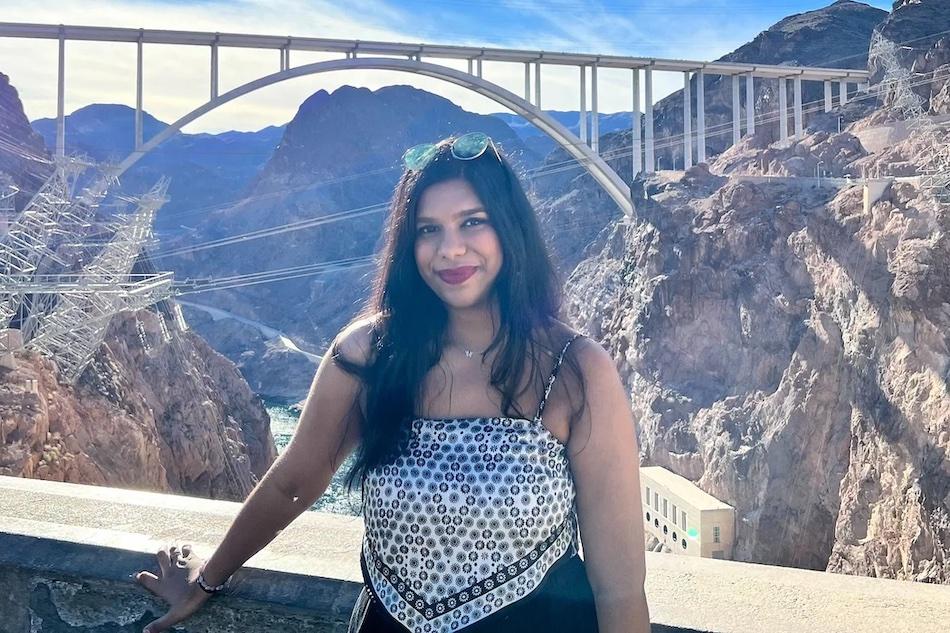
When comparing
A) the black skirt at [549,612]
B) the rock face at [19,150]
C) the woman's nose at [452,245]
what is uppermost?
the rock face at [19,150]

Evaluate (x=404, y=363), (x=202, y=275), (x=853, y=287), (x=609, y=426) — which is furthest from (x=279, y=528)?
(x=202, y=275)

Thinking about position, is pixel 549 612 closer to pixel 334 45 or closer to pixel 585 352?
pixel 585 352

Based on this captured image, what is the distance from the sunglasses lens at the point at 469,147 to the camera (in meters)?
1.35

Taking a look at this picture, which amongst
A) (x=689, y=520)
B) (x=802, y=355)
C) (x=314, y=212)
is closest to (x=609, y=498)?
(x=689, y=520)

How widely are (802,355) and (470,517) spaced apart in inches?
659

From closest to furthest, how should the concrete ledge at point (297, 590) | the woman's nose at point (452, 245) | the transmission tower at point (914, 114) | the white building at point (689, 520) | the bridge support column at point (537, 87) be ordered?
the woman's nose at point (452, 245), the concrete ledge at point (297, 590), the transmission tower at point (914, 114), the white building at point (689, 520), the bridge support column at point (537, 87)

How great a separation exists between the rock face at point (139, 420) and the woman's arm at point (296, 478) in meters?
6.70

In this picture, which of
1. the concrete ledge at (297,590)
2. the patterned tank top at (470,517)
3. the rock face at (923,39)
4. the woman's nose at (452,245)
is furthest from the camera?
the rock face at (923,39)

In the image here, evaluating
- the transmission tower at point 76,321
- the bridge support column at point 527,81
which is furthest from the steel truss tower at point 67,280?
the bridge support column at point 527,81

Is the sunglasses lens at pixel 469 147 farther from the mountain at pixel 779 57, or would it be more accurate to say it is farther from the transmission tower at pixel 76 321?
the mountain at pixel 779 57

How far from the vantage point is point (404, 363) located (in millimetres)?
1321

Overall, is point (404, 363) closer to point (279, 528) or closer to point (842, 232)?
point (279, 528)

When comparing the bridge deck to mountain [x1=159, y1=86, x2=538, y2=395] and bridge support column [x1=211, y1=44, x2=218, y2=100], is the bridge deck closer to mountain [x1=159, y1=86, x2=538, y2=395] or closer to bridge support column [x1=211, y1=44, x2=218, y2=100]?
bridge support column [x1=211, y1=44, x2=218, y2=100]

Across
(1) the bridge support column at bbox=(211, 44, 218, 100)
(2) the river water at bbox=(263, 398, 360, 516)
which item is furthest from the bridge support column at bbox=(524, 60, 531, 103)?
(2) the river water at bbox=(263, 398, 360, 516)
